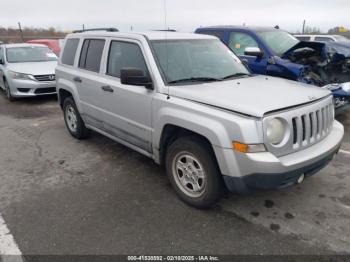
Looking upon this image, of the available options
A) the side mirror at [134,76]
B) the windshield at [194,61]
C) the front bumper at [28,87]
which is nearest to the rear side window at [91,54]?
the windshield at [194,61]

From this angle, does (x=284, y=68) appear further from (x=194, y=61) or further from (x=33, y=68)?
(x=33, y=68)

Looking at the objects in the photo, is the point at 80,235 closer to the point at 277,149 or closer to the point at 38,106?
the point at 277,149

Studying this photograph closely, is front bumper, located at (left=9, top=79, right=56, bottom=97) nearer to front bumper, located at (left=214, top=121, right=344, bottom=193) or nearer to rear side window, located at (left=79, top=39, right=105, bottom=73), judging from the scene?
rear side window, located at (left=79, top=39, right=105, bottom=73)

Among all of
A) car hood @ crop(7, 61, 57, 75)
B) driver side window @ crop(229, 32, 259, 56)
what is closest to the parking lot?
driver side window @ crop(229, 32, 259, 56)

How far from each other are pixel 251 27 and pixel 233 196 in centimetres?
497

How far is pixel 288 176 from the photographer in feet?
9.43

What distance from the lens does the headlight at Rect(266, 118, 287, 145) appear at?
2818mm

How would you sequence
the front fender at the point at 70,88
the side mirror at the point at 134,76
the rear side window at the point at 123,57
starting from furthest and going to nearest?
the front fender at the point at 70,88, the rear side window at the point at 123,57, the side mirror at the point at 134,76

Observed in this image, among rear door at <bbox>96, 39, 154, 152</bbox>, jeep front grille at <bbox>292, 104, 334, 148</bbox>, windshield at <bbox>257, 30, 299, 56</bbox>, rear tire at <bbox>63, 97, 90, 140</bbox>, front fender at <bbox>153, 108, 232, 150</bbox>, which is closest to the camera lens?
front fender at <bbox>153, 108, 232, 150</bbox>

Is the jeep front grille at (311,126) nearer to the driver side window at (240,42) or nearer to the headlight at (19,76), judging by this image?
the driver side window at (240,42)

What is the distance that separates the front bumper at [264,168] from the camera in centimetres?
276

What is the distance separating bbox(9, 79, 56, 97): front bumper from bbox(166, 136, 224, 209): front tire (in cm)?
634

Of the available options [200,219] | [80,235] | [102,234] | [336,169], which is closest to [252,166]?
[200,219]

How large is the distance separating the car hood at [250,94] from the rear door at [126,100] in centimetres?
52
